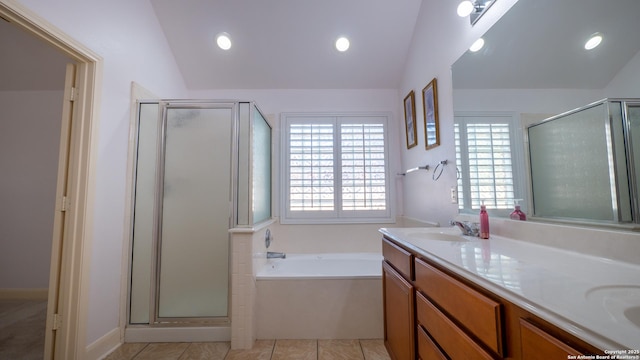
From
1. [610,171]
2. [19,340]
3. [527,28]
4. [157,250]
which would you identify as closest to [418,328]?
Result: [610,171]

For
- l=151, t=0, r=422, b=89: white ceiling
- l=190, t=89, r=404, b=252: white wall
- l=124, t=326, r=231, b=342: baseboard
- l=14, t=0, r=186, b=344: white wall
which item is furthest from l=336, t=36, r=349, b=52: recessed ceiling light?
l=124, t=326, r=231, b=342: baseboard

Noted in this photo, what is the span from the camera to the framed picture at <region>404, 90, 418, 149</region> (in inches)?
102

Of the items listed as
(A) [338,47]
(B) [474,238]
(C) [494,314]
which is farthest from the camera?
(A) [338,47]

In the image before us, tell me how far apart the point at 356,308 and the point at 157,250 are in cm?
171

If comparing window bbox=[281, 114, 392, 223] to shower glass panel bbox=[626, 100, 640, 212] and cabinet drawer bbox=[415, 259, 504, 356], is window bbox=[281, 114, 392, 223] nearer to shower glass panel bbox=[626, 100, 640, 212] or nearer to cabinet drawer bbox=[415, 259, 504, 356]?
cabinet drawer bbox=[415, 259, 504, 356]

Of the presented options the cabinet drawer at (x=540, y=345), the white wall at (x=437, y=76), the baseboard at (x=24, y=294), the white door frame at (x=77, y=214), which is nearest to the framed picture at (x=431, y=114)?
the white wall at (x=437, y=76)

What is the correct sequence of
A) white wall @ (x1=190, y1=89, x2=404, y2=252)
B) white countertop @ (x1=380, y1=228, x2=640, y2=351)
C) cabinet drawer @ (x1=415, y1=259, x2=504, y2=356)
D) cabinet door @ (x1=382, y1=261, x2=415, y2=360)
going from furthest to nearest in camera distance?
white wall @ (x1=190, y1=89, x2=404, y2=252) → cabinet door @ (x1=382, y1=261, x2=415, y2=360) → cabinet drawer @ (x1=415, y1=259, x2=504, y2=356) → white countertop @ (x1=380, y1=228, x2=640, y2=351)

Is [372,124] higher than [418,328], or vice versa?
[372,124]

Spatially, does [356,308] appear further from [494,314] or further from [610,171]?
[610,171]

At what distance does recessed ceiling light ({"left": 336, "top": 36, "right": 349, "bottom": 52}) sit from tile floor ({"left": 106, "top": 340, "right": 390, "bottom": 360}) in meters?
2.77

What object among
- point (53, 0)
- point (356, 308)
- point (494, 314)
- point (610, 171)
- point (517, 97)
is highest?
point (53, 0)

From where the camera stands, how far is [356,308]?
208 cm

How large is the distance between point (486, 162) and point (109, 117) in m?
2.63

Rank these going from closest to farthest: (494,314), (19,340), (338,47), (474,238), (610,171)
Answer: (494,314) → (610,171) → (474,238) → (19,340) → (338,47)
